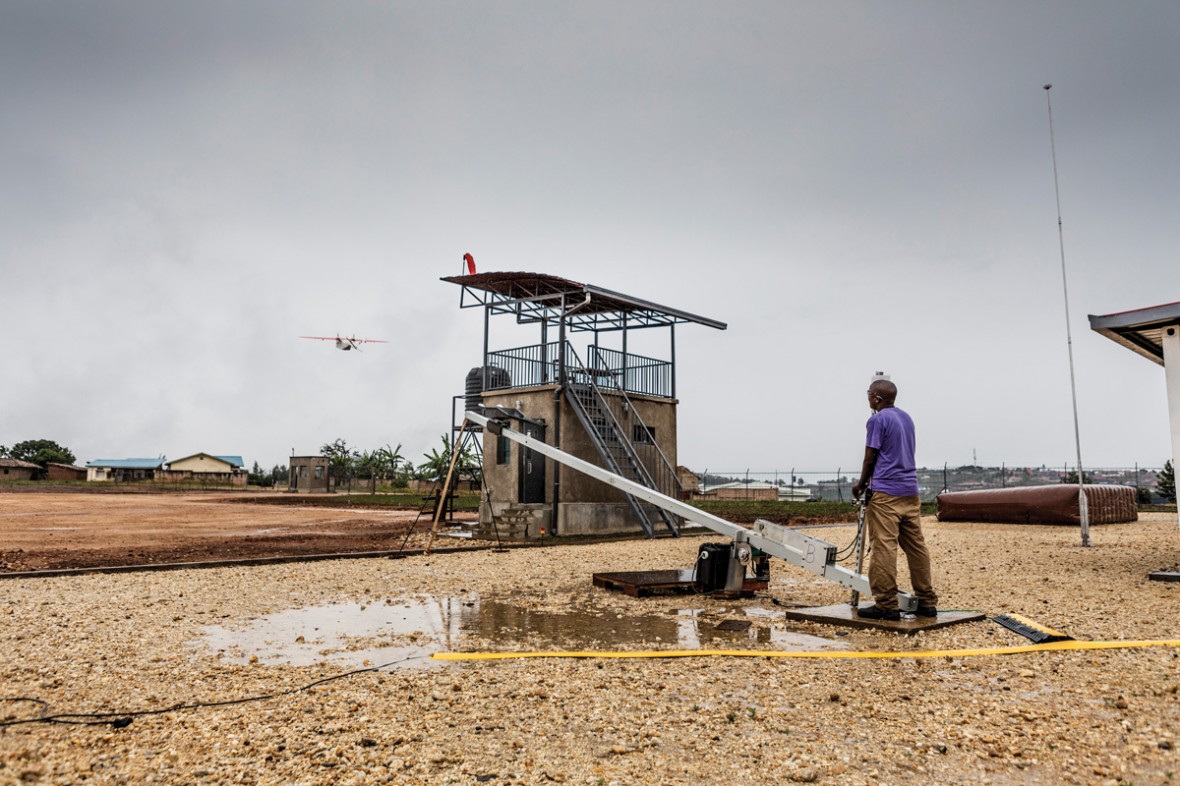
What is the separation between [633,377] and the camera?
20.8 meters

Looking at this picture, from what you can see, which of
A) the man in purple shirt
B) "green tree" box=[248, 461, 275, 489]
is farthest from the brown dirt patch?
"green tree" box=[248, 461, 275, 489]

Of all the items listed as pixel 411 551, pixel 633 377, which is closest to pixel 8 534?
pixel 411 551

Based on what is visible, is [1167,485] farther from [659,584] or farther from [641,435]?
[659,584]

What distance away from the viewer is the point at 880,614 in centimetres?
678

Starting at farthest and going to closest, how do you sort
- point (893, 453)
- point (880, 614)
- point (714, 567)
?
1. point (714, 567)
2. point (893, 453)
3. point (880, 614)

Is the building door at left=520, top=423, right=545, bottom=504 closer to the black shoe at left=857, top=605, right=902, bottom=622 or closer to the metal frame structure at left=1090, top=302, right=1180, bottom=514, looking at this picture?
the metal frame structure at left=1090, top=302, right=1180, bottom=514

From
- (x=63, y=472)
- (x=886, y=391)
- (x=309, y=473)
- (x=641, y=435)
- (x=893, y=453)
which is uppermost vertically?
(x=63, y=472)

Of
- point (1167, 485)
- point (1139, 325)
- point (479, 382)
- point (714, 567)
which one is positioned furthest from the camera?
point (1167, 485)

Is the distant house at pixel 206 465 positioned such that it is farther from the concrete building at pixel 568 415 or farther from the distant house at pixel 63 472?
the concrete building at pixel 568 415

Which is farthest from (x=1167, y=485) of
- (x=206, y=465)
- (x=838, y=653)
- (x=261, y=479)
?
(x=206, y=465)

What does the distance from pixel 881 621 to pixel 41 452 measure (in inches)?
4712

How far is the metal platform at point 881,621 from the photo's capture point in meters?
6.43

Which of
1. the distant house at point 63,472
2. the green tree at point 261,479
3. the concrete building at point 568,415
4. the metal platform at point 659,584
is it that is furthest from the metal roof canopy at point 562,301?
the distant house at point 63,472

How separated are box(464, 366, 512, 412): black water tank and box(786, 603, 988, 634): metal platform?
43.7 feet
